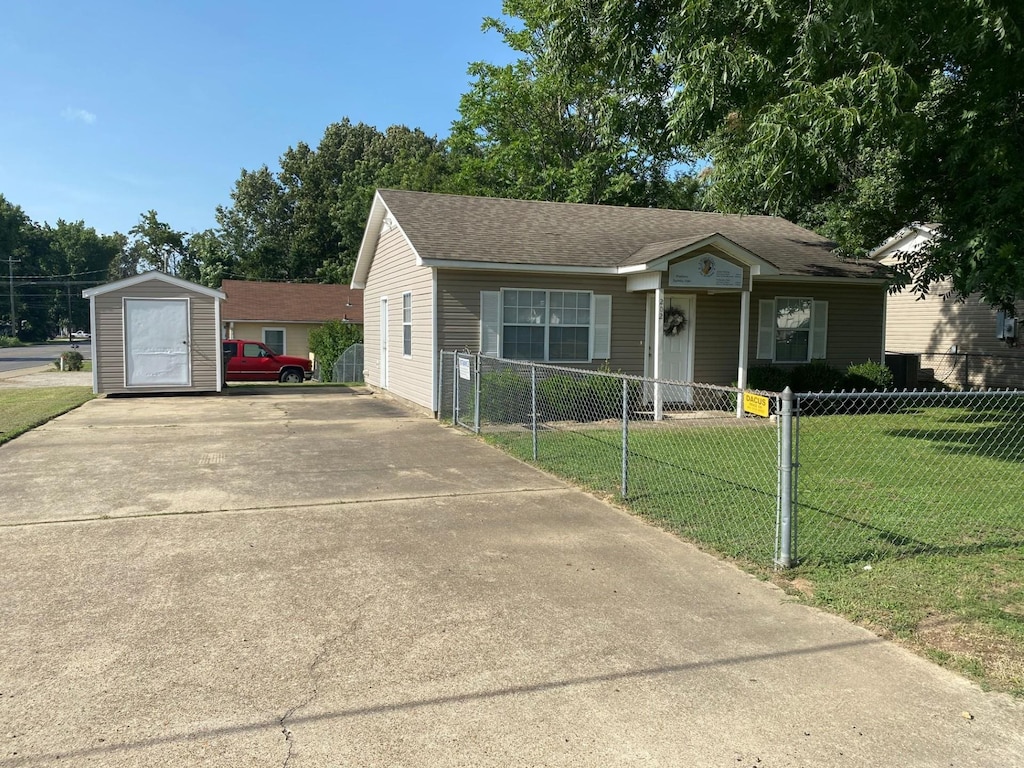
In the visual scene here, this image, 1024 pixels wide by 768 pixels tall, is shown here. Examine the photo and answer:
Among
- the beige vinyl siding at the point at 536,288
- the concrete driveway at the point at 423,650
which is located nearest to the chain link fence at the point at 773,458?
the beige vinyl siding at the point at 536,288

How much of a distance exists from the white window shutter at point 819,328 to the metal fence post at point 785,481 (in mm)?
11700

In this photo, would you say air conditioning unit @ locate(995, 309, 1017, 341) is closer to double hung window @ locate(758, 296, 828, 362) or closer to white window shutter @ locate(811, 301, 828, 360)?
white window shutter @ locate(811, 301, 828, 360)

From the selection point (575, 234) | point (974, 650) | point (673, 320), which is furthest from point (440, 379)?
point (974, 650)

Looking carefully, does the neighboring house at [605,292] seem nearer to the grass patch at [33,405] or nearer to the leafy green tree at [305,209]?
the grass patch at [33,405]

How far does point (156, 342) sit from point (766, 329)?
13.6 metres

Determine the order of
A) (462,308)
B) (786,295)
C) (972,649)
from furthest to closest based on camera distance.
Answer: (786,295) → (462,308) → (972,649)

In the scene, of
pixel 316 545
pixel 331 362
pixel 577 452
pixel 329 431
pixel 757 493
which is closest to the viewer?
pixel 316 545

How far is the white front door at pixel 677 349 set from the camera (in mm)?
14633

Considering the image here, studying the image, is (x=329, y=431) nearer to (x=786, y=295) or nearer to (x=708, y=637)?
(x=708, y=637)

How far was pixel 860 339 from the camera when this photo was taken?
16219 mm

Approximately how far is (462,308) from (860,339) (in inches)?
364

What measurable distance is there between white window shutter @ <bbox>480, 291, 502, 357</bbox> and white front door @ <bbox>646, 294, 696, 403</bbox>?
3175 millimetres

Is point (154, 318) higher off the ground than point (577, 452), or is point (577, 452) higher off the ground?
point (154, 318)

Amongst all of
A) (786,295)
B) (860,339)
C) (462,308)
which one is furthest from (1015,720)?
(860,339)
